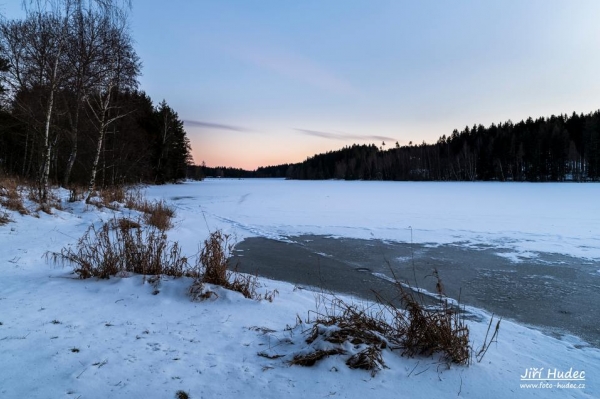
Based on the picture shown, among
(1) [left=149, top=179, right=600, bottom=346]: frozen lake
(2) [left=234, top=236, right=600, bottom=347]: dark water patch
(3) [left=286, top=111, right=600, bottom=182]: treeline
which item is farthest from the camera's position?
(3) [left=286, top=111, right=600, bottom=182]: treeline

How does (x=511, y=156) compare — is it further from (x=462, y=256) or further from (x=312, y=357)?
(x=312, y=357)

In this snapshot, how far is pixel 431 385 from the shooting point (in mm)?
2434

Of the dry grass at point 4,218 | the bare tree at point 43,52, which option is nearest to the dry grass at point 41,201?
the bare tree at point 43,52

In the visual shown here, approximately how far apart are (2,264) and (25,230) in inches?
115

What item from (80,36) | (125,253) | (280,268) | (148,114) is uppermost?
(148,114)

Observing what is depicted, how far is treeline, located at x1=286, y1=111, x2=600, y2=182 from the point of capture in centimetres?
6091

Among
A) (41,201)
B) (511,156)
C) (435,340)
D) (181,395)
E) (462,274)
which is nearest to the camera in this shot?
(181,395)

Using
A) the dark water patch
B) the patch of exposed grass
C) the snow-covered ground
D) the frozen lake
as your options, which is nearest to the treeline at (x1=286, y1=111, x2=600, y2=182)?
the frozen lake

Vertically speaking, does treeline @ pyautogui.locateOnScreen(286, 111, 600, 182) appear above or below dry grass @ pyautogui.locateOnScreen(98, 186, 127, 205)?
above

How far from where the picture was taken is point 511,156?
68.1m

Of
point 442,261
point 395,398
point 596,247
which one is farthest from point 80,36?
point 596,247

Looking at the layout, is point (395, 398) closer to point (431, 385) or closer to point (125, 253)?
point (431, 385)

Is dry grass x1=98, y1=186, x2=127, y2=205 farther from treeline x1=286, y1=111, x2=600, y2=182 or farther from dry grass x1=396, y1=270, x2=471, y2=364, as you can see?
treeline x1=286, y1=111, x2=600, y2=182

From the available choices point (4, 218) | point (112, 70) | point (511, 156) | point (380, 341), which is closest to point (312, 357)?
point (380, 341)
